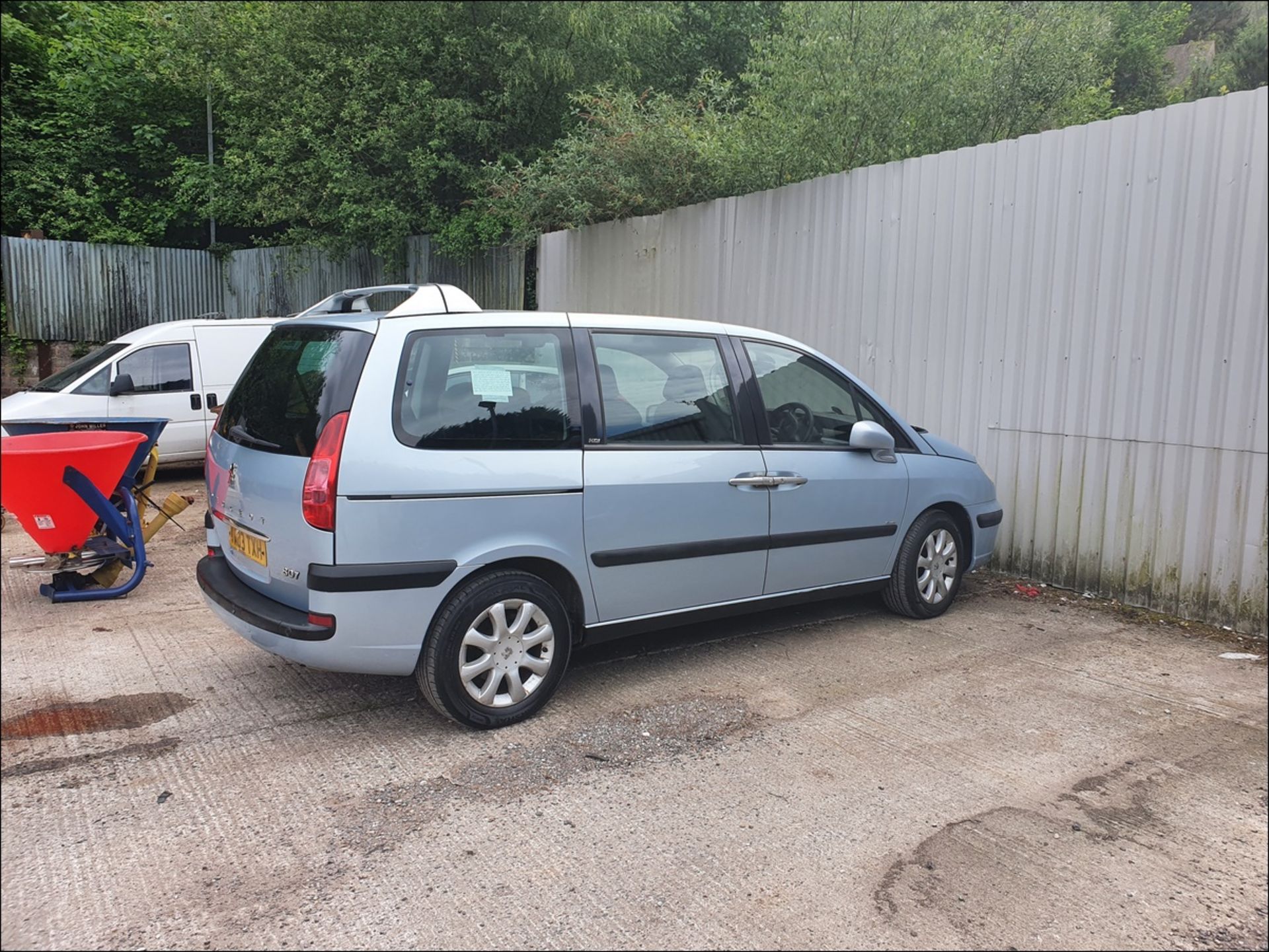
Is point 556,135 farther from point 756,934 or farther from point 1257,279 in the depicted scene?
point 756,934

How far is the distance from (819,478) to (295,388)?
2.60 metres

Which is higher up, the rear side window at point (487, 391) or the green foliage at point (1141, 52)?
the green foliage at point (1141, 52)

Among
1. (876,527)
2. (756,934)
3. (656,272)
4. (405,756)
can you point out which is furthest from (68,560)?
(656,272)

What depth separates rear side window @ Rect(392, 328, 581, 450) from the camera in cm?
375

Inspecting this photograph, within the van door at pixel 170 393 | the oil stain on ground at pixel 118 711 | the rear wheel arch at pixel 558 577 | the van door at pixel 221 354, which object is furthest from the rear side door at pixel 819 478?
the van door at pixel 170 393

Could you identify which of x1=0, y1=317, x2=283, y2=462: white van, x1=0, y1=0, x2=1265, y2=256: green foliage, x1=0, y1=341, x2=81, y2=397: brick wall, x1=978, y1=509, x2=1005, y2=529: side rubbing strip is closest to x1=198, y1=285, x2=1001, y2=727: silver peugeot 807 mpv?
x1=978, y1=509, x2=1005, y2=529: side rubbing strip

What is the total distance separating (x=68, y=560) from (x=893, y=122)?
7221 mm

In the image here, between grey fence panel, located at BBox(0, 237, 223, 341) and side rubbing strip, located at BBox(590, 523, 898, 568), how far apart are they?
1275 cm

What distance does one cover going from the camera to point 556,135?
1322cm

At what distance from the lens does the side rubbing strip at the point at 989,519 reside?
19.0 feet

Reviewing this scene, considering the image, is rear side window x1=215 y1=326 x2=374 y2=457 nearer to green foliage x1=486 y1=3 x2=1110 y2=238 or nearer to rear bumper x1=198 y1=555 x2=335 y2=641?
rear bumper x1=198 y1=555 x2=335 y2=641

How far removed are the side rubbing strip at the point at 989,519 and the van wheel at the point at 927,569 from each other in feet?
0.61

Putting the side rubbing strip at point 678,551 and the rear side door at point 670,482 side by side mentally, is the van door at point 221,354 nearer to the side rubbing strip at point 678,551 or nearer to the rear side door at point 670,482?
the rear side door at point 670,482

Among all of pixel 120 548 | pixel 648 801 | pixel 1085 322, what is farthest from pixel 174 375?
pixel 1085 322
